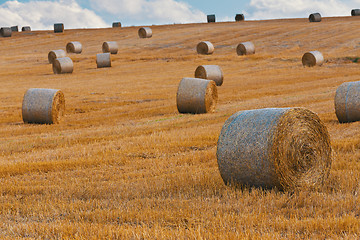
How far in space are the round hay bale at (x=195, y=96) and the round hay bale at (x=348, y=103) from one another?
4936 mm

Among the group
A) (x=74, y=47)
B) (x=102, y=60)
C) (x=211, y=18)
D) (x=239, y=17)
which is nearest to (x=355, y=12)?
(x=239, y=17)

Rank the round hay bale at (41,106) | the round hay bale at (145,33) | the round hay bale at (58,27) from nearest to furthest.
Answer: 1. the round hay bale at (41,106)
2. the round hay bale at (145,33)
3. the round hay bale at (58,27)

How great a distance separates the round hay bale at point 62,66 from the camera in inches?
1328

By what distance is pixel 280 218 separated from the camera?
5414 millimetres

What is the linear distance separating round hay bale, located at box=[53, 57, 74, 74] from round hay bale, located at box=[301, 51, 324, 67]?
15.7 meters

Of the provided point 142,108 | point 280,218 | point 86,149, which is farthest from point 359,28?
point 280,218

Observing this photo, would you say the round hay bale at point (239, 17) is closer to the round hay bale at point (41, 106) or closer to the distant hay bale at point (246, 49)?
the distant hay bale at point (246, 49)

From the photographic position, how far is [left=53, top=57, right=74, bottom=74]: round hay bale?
33.7 meters

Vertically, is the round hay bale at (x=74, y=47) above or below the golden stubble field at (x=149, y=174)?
above

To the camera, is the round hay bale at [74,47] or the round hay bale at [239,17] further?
the round hay bale at [239,17]

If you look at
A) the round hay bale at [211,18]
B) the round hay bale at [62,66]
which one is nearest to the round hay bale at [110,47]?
the round hay bale at [62,66]

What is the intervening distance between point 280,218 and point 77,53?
44.3m

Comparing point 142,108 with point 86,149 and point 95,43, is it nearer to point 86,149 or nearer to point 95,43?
point 86,149

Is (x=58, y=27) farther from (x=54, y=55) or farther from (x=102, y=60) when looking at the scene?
(x=102, y=60)
